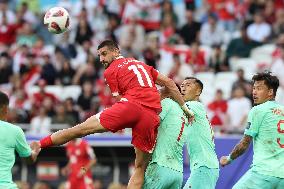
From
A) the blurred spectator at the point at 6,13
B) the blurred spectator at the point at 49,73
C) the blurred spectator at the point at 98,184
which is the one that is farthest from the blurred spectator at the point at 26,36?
the blurred spectator at the point at 98,184

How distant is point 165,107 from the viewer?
12836 millimetres

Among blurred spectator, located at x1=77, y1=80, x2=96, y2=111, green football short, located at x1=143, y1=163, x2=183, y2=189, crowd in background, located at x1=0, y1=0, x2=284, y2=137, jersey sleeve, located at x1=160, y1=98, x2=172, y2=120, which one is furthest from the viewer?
blurred spectator, located at x1=77, y1=80, x2=96, y2=111

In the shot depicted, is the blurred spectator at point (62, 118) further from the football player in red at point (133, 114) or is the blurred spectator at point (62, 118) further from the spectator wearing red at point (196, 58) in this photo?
the football player in red at point (133, 114)

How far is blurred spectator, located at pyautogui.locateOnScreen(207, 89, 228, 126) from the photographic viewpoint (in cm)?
1998

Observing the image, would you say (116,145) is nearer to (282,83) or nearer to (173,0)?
(282,83)

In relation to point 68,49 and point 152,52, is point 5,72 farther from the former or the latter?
point 152,52

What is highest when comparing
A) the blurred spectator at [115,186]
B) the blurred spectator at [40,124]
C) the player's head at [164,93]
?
the player's head at [164,93]

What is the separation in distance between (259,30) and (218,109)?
335cm

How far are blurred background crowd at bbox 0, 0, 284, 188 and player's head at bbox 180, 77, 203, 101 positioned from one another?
583 centimetres

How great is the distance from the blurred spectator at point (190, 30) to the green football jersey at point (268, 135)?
35.5 ft

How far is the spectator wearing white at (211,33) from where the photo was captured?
23.1 m

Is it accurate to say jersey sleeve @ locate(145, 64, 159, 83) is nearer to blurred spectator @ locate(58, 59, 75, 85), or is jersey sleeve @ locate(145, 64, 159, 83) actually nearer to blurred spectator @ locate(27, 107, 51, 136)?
blurred spectator @ locate(27, 107, 51, 136)

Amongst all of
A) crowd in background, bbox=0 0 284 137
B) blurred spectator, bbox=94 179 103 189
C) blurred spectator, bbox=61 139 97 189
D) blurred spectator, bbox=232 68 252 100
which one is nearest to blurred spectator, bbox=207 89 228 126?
crowd in background, bbox=0 0 284 137

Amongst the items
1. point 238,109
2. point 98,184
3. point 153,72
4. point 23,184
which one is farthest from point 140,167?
point 23,184
